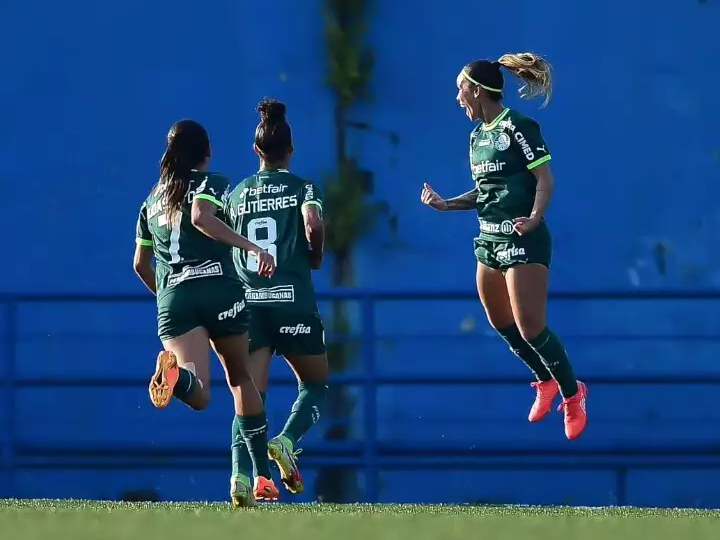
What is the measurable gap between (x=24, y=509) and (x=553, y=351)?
8.86 feet

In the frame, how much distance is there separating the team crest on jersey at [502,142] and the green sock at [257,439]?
1703 mm

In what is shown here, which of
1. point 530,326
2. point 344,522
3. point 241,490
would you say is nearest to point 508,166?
point 530,326

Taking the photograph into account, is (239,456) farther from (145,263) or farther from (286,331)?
(145,263)

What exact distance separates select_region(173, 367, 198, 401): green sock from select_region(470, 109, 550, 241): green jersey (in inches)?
69.4

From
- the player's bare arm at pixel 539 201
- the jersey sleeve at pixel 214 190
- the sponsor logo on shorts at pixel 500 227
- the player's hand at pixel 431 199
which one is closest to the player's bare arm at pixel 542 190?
the player's bare arm at pixel 539 201

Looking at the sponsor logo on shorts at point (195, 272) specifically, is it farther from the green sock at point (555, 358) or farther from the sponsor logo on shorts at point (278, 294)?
the green sock at point (555, 358)

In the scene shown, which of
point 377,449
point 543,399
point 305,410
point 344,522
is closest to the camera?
point 344,522

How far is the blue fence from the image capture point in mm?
11992

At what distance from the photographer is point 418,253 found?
40.6 ft

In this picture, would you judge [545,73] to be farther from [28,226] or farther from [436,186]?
[28,226]

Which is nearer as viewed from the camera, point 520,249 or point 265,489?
point 265,489

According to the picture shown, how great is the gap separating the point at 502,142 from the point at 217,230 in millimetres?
1650

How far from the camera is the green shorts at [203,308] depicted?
859 centimetres

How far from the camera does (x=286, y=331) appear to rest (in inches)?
360
